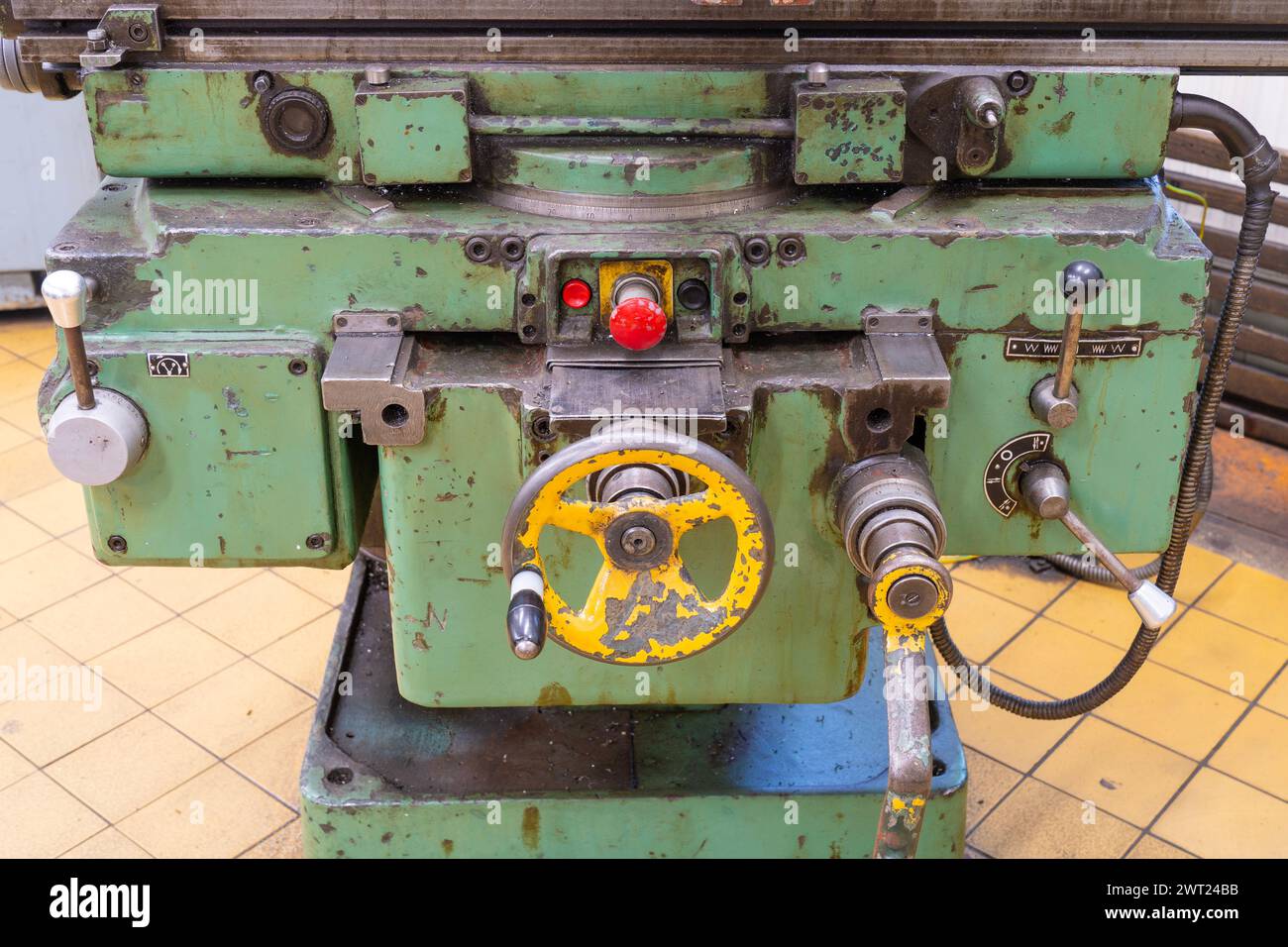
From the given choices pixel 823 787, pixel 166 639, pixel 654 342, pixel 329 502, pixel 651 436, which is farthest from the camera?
pixel 166 639

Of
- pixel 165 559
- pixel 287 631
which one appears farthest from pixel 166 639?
pixel 165 559

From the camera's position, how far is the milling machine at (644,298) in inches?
62.5

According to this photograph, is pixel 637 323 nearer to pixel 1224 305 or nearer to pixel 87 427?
pixel 87 427

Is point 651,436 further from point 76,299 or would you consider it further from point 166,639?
point 166,639

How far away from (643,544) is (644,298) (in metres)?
0.28

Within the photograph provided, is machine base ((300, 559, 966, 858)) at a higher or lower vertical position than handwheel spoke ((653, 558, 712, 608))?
lower

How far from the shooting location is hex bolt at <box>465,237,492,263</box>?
5.32ft

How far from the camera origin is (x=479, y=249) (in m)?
1.62

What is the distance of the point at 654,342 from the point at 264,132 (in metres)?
0.55

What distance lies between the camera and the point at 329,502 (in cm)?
170

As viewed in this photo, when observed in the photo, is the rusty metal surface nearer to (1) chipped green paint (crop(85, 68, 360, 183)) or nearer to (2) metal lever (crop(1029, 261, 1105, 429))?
(1) chipped green paint (crop(85, 68, 360, 183))

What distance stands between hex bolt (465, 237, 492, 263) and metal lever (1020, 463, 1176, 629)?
0.70m
